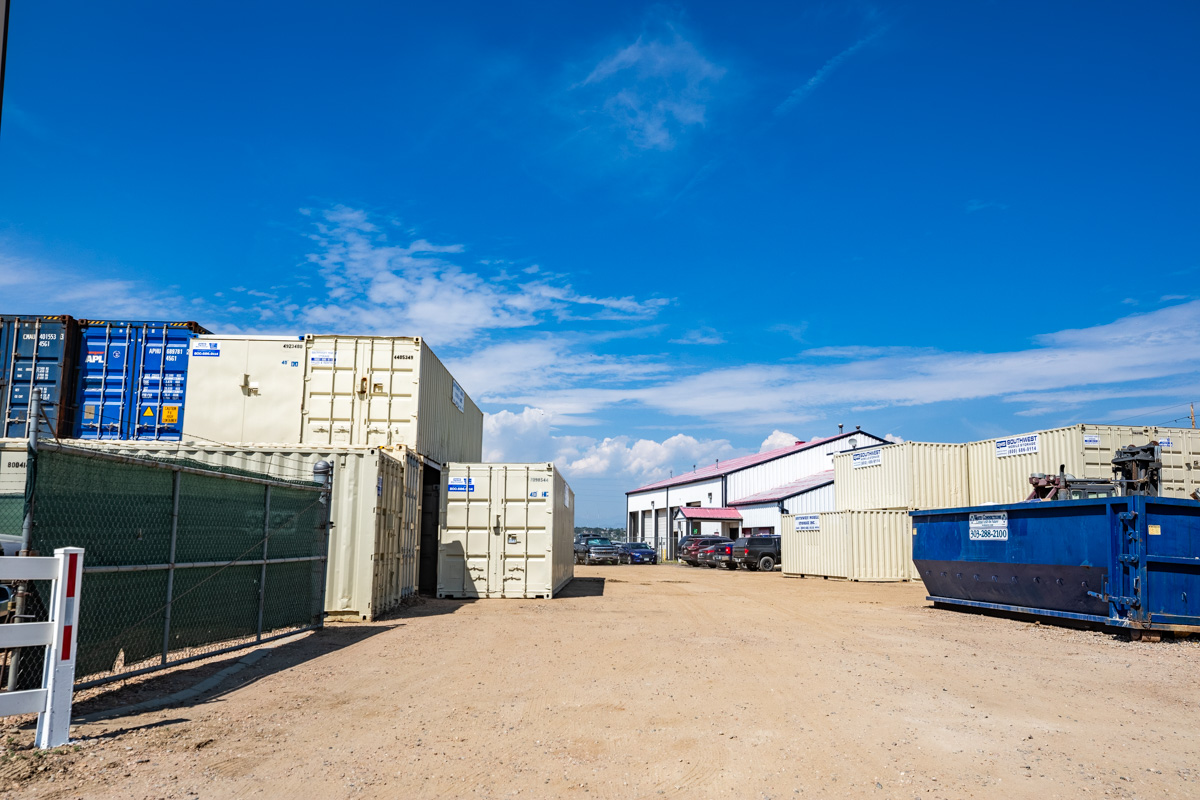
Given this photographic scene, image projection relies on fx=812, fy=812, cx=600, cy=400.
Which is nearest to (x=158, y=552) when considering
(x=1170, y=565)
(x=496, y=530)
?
(x=496, y=530)

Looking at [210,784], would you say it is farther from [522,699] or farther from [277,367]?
[277,367]

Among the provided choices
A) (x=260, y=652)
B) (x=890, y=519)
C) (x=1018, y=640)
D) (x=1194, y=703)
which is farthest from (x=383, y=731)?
(x=890, y=519)

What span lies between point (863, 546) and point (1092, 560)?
15.3m

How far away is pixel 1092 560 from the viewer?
492 inches

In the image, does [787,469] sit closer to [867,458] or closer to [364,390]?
[867,458]

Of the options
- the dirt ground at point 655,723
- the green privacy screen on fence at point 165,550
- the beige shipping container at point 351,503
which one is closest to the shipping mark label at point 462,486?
the beige shipping container at point 351,503

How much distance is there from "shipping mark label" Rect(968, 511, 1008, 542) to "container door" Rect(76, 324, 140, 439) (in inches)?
653

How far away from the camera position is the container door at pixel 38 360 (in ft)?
52.9

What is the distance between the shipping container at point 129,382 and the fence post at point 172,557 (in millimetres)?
9550

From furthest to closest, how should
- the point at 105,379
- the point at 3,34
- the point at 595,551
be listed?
the point at 595,551 → the point at 105,379 → the point at 3,34

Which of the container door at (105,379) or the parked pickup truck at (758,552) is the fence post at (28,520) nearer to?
the container door at (105,379)

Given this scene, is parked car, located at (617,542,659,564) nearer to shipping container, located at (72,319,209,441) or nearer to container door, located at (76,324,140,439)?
shipping container, located at (72,319,209,441)

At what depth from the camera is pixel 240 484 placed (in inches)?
358

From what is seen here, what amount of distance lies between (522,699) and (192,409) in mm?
12124
